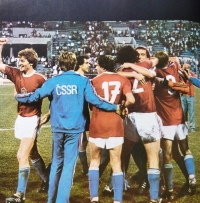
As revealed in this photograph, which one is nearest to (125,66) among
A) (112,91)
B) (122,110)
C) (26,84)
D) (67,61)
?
(112,91)

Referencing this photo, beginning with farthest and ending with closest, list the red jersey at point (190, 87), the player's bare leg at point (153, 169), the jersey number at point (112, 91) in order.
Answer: the red jersey at point (190, 87), the player's bare leg at point (153, 169), the jersey number at point (112, 91)

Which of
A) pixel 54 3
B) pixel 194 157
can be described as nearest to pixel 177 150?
pixel 194 157

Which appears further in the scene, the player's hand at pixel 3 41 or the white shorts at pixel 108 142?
the player's hand at pixel 3 41

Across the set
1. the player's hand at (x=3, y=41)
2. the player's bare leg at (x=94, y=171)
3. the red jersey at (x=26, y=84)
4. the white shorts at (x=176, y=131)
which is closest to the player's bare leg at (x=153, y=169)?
the white shorts at (x=176, y=131)

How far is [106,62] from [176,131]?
2.76 feet

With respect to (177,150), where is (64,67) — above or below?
above

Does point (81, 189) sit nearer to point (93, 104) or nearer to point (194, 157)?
point (93, 104)

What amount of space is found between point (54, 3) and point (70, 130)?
3.68 ft

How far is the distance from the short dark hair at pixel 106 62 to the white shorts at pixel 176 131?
2.26 ft

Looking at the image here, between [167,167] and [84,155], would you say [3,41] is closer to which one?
[84,155]

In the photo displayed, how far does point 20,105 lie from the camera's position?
264 cm

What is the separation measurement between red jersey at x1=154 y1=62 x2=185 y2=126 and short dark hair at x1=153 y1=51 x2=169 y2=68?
35 millimetres

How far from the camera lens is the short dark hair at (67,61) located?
2561mm

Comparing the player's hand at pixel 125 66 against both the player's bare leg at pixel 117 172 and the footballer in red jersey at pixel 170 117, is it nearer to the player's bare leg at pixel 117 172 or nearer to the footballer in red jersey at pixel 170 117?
the footballer in red jersey at pixel 170 117
